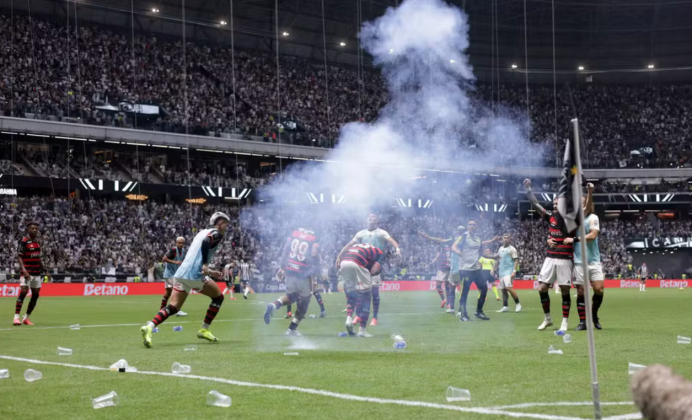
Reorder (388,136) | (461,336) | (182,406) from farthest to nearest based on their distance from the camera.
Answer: (388,136) < (461,336) < (182,406)

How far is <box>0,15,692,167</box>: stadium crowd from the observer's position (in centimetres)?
4725

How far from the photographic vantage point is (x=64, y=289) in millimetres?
39406

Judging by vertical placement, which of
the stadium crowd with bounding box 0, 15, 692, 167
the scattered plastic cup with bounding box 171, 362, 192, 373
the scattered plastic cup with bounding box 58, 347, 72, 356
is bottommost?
the scattered plastic cup with bounding box 58, 347, 72, 356

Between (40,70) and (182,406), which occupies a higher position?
(40,70)

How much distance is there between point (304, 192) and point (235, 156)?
25.7 m

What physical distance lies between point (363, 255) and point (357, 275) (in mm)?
404

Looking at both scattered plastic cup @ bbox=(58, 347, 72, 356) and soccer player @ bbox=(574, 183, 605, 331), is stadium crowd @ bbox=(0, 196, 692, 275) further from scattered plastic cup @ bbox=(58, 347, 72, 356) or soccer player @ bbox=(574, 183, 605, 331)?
scattered plastic cup @ bbox=(58, 347, 72, 356)

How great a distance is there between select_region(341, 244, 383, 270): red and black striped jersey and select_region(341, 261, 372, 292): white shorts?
3.8 inches

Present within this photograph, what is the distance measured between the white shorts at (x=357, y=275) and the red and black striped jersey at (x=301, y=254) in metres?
0.71

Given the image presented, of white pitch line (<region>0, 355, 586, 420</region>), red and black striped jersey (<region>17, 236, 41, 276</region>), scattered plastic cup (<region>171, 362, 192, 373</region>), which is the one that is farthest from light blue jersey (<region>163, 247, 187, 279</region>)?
scattered plastic cup (<region>171, 362, 192, 373</region>)

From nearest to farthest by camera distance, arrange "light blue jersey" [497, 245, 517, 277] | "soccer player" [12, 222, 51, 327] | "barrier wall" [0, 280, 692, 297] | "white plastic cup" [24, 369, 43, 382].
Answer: "white plastic cup" [24, 369, 43, 382], "soccer player" [12, 222, 51, 327], "light blue jersey" [497, 245, 517, 277], "barrier wall" [0, 280, 692, 297]

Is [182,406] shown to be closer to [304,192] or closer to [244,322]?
[244,322]

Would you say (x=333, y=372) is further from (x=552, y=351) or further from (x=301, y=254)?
(x=301, y=254)

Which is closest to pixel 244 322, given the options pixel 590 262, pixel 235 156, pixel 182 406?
pixel 590 262
